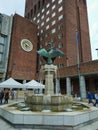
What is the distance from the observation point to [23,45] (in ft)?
137

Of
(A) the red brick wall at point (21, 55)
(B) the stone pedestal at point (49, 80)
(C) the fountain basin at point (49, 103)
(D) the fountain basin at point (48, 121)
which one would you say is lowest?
(D) the fountain basin at point (48, 121)

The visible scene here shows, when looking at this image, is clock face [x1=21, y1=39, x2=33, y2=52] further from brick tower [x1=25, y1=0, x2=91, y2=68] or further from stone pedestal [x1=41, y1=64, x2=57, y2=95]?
stone pedestal [x1=41, y1=64, x2=57, y2=95]

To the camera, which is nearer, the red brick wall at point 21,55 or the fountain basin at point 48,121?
the fountain basin at point 48,121

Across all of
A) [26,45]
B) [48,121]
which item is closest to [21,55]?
[26,45]

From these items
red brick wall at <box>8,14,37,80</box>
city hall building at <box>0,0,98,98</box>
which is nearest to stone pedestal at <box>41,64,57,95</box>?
city hall building at <box>0,0,98,98</box>

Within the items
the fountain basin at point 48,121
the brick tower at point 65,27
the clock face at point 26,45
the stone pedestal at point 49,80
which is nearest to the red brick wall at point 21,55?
the clock face at point 26,45

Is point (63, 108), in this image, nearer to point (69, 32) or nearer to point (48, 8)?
point (69, 32)

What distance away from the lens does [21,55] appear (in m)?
40.5

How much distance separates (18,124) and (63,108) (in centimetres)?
350

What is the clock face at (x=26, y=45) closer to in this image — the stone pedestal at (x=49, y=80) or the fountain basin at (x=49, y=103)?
the stone pedestal at (x=49, y=80)

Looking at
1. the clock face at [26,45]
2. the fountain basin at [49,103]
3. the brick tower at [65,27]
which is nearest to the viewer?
the fountain basin at [49,103]

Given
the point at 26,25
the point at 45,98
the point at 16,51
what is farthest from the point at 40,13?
the point at 45,98

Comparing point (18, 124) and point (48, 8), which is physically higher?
point (48, 8)

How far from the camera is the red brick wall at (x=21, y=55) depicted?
3834 centimetres
